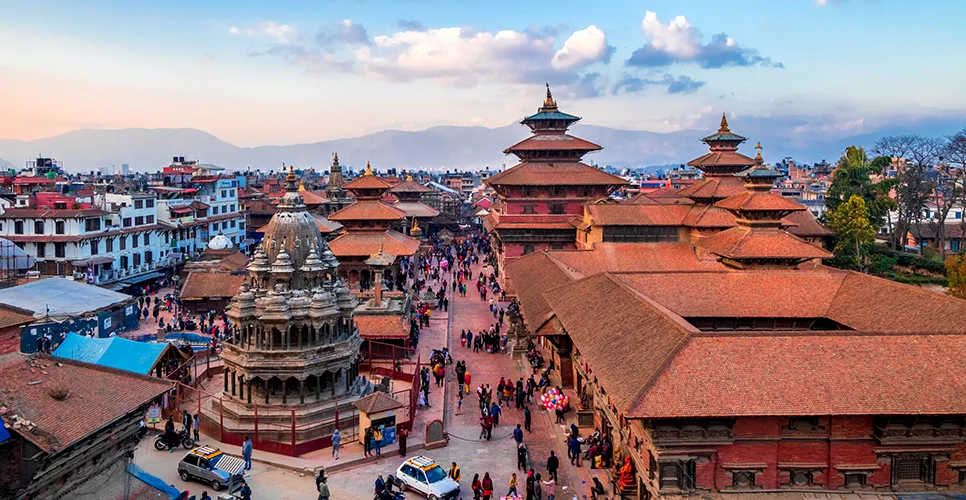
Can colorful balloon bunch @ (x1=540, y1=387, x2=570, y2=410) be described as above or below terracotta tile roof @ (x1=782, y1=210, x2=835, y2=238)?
below

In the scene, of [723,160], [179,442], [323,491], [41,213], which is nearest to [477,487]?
[323,491]

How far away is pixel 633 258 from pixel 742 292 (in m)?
12.7

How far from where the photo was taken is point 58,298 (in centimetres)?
3719

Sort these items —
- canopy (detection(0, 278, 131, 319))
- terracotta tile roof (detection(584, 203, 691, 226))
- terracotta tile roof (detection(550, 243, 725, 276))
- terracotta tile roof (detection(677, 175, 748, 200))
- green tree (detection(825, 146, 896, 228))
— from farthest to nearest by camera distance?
green tree (detection(825, 146, 896, 228)) → terracotta tile roof (detection(677, 175, 748, 200)) → terracotta tile roof (detection(584, 203, 691, 226)) → terracotta tile roof (detection(550, 243, 725, 276)) → canopy (detection(0, 278, 131, 319))

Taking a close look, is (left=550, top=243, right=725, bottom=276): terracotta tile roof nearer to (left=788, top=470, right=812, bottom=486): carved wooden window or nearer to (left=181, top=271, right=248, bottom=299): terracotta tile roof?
(left=181, top=271, right=248, bottom=299): terracotta tile roof

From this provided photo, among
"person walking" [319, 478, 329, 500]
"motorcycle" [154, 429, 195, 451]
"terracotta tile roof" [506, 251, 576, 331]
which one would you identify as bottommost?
"motorcycle" [154, 429, 195, 451]

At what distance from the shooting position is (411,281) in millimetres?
56094

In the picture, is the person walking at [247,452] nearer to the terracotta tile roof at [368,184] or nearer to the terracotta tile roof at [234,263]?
the terracotta tile roof at [234,263]

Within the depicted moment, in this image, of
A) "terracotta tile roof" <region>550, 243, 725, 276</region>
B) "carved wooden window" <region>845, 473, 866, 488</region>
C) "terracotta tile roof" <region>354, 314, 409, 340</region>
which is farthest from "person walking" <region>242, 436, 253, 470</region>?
"terracotta tile roof" <region>550, 243, 725, 276</region>

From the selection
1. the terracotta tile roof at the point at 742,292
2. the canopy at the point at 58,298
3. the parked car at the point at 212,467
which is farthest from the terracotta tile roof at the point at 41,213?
the terracotta tile roof at the point at 742,292

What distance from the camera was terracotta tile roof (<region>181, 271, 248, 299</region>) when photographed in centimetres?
4381

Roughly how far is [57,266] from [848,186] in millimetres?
64188

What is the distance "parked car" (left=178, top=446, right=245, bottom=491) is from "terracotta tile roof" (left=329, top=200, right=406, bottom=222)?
87.8 ft

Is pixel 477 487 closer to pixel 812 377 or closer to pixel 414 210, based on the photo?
pixel 812 377
